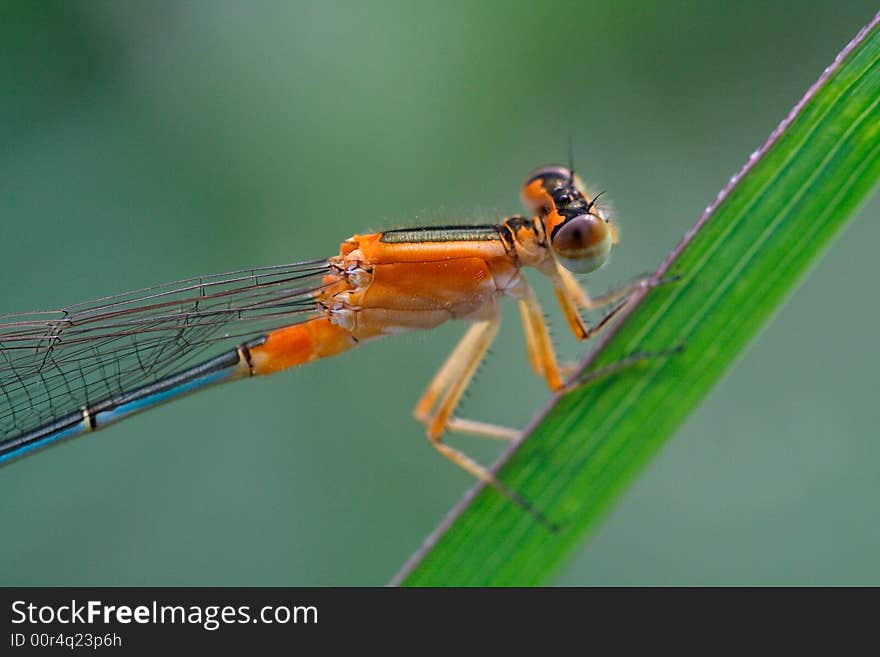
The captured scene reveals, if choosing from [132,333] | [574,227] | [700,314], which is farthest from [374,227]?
[700,314]

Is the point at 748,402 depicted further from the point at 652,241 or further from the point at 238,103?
the point at 238,103

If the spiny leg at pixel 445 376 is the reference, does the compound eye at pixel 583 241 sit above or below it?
below

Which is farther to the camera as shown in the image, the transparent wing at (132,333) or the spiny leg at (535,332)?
the transparent wing at (132,333)

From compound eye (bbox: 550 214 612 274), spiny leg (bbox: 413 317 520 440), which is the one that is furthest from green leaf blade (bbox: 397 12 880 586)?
spiny leg (bbox: 413 317 520 440)

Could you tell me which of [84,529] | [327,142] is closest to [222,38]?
[327,142]

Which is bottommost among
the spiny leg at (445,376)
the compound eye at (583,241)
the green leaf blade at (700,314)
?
the green leaf blade at (700,314)

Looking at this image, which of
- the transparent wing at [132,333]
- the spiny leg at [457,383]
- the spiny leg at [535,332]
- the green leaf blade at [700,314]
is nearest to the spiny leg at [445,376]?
the spiny leg at [457,383]

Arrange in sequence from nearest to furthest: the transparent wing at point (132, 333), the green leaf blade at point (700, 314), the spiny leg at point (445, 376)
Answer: the green leaf blade at point (700, 314) → the transparent wing at point (132, 333) → the spiny leg at point (445, 376)

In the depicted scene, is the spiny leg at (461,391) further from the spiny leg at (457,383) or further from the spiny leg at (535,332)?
the spiny leg at (535,332)
